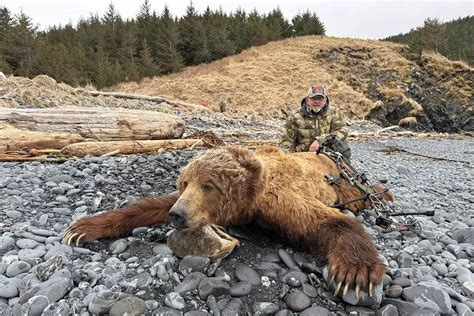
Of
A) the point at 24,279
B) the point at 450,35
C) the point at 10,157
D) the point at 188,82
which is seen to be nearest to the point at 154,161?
the point at 10,157

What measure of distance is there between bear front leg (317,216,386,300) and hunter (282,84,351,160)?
2.73 m

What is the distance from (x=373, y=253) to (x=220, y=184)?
106 cm

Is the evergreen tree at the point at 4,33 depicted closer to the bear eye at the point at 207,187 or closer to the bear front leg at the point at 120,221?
the bear front leg at the point at 120,221

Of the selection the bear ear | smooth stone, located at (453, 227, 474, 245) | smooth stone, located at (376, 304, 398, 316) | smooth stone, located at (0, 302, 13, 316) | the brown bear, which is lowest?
smooth stone, located at (453, 227, 474, 245)

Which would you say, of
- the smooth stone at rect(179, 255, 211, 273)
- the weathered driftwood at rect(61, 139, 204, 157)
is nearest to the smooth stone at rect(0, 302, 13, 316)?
the smooth stone at rect(179, 255, 211, 273)

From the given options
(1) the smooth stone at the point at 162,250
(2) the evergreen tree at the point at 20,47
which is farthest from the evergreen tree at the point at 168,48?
(1) the smooth stone at the point at 162,250

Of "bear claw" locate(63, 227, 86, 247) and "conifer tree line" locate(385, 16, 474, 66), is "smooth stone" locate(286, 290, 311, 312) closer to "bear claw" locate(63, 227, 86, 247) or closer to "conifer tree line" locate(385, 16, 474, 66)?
"bear claw" locate(63, 227, 86, 247)

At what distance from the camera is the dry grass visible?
21739 mm

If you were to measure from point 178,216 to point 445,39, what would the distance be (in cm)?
5168

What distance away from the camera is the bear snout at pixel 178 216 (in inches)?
86.3

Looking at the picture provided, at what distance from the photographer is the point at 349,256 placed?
2.17 metres

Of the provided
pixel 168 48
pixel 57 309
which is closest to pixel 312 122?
pixel 57 309

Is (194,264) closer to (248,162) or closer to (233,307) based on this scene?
(233,307)

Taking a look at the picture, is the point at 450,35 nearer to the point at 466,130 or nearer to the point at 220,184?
the point at 466,130
